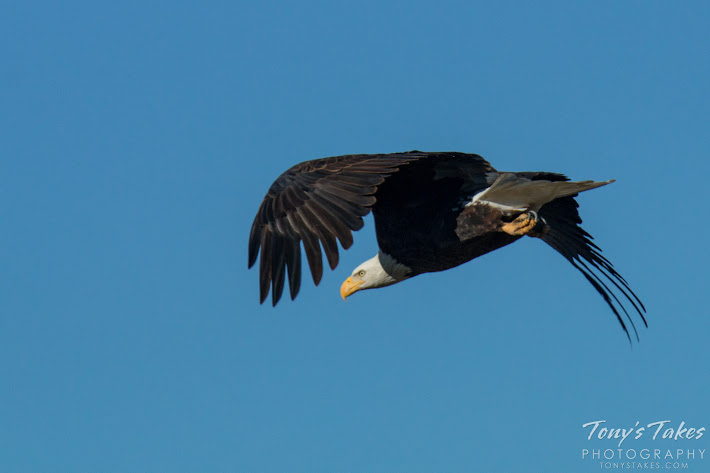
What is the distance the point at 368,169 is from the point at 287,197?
0.61m

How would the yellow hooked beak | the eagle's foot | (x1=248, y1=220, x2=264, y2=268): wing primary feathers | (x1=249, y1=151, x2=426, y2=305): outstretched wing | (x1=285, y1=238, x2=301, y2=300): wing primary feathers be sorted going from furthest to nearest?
the yellow hooked beak
the eagle's foot
(x1=248, y1=220, x2=264, y2=268): wing primary feathers
(x1=285, y1=238, x2=301, y2=300): wing primary feathers
(x1=249, y1=151, x2=426, y2=305): outstretched wing

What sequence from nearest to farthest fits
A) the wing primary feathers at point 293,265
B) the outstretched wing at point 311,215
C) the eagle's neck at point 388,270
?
the outstretched wing at point 311,215
the wing primary feathers at point 293,265
the eagle's neck at point 388,270

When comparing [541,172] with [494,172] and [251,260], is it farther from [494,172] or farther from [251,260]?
[251,260]

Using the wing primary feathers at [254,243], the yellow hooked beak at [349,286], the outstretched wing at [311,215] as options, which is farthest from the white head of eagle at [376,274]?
the wing primary feathers at [254,243]

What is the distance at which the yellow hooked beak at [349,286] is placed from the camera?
8891 mm

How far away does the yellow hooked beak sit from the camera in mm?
8891

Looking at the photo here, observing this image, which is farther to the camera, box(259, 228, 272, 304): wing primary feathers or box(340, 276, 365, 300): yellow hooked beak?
box(340, 276, 365, 300): yellow hooked beak

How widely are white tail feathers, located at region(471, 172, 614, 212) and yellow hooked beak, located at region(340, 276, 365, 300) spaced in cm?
144

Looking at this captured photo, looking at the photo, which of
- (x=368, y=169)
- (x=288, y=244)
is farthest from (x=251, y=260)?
(x=368, y=169)

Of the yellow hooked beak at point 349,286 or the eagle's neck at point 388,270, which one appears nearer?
the eagle's neck at point 388,270

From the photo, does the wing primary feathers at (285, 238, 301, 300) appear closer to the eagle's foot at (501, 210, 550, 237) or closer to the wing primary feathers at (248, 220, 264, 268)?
the wing primary feathers at (248, 220, 264, 268)

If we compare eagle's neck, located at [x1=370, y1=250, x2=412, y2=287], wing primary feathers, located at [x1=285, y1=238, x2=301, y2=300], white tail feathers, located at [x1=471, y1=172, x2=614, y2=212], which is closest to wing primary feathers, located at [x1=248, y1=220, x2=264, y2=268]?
wing primary feathers, located at [x1=285, y1=238, x2=301, y2=300]

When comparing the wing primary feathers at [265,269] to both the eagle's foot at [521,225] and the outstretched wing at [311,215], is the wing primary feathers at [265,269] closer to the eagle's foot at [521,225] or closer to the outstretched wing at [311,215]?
the outstretched wing at [311,215]

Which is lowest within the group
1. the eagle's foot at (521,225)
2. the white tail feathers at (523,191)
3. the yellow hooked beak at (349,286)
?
the eagle's foot at (521,225)
